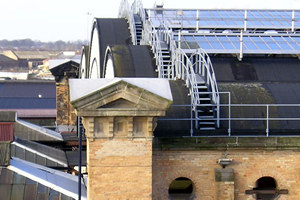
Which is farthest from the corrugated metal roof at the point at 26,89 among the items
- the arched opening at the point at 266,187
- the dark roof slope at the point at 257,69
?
the arched opening at the point at 266,187

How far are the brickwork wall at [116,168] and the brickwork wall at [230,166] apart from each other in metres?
1.59

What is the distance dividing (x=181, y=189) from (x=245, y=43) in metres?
10.3

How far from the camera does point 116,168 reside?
23500 mm

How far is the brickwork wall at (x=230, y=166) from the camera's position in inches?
995

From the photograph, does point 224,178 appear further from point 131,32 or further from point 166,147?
point 131,32

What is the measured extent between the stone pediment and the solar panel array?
9347mm

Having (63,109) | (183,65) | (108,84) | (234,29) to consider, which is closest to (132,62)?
(183,65)

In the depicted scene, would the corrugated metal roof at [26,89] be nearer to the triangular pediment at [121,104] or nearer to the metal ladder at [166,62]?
the metal ladder at [166,62]

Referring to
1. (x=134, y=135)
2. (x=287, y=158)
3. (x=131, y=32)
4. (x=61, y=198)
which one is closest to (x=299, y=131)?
(x=287, y=158)

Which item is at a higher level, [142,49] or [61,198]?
[142,49]

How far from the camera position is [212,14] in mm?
52156

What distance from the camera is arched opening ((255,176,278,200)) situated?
26.2 meters

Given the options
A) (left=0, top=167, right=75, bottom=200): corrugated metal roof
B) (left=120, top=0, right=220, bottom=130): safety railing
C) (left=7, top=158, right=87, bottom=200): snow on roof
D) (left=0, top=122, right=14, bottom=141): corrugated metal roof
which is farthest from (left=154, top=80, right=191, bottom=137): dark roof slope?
(left=0, top=122, right=14, bottom=141): corrugated metal roof

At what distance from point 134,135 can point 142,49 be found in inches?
444
